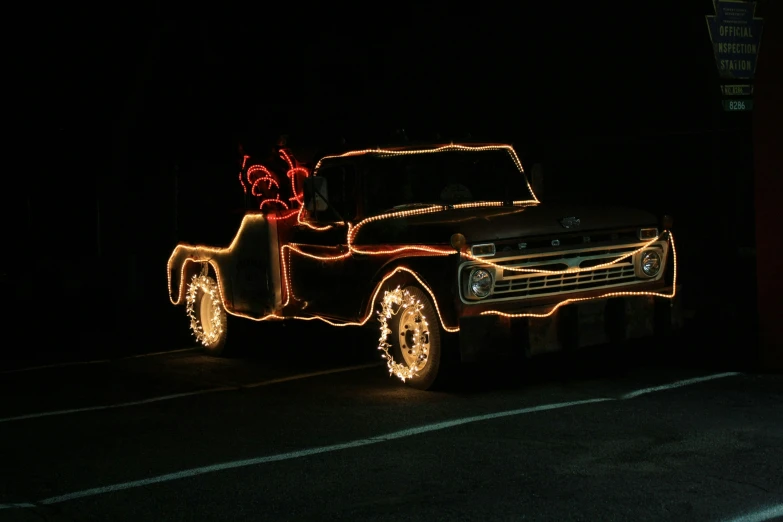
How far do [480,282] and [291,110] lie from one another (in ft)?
51.7

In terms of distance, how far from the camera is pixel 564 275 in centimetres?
1055

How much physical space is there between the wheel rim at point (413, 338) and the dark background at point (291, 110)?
605cm

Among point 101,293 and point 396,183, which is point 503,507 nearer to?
point 396,183

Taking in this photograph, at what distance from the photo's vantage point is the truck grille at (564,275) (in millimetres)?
10195

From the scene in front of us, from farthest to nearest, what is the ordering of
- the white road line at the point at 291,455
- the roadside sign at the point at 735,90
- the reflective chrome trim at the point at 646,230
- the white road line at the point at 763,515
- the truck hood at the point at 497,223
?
1. the roadside sign at the point at 735,90
2. the reflective chrome trim at the point at 646,230
3. the truck hood at the point at 497,223
4. the white road line at the point at 291,455
5. the white road line at the point at 763,515

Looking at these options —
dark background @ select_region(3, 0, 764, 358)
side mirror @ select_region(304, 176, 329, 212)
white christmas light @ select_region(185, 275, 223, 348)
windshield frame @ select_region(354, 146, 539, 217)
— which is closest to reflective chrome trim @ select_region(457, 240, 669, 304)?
windshield frame @ select_region(354, 146, 539, 217)

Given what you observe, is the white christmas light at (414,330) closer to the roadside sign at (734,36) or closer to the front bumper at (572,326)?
the front bumper at (572,326)

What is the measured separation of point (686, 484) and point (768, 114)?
4.77 m

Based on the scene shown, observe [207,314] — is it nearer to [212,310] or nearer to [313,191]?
[212,310]

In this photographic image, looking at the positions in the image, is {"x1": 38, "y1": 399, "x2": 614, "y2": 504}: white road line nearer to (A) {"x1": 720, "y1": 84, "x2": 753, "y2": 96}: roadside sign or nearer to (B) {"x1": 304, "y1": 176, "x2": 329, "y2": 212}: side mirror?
(B) {"x1": 304, "y1": 176, "x2": 329, "y2": 212}: side mirror

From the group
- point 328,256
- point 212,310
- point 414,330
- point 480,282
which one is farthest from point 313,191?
point 212,310

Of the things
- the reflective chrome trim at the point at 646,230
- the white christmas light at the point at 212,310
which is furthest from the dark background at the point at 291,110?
the reflective chrome trim at the point at 646,230

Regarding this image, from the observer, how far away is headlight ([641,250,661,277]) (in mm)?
11039

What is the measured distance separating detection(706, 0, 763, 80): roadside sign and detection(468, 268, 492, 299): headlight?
3.23m
